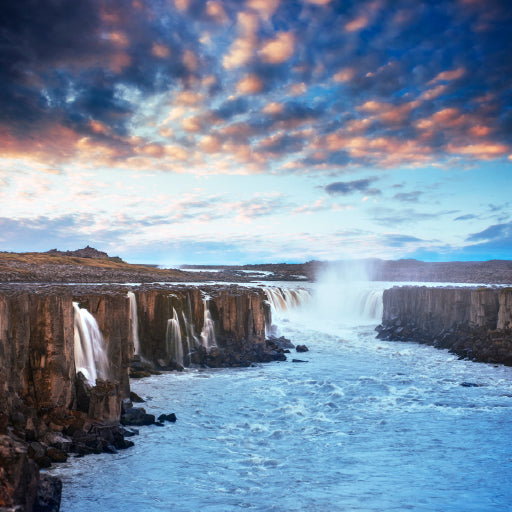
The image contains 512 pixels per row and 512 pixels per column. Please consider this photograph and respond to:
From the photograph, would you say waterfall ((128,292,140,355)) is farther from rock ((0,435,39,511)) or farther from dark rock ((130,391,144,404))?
rock ((0,435,39,511))

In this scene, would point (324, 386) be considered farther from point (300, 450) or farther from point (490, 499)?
point (490, 499)

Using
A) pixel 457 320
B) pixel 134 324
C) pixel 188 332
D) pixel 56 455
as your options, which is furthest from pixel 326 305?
pixel 56 455

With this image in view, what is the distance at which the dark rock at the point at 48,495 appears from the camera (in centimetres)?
991

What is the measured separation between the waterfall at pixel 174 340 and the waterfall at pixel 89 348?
9440mm

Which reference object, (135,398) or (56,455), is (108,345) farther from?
(56,455)

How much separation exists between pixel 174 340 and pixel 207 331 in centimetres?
341

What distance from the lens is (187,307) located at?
1230 inches

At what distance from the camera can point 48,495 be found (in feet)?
33.3

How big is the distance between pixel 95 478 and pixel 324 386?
13969 millimetres

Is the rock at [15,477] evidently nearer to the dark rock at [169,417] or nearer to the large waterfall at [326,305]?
the dark rock at [169,417]

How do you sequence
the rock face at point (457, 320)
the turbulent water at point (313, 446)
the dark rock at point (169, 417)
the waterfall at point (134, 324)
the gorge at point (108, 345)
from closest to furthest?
the turbulent water at point (313, 446)
the gorge at point (108, 345)
the dark rock at point (169, 417)
the waterfall at point (134, 324)
the rock face at point (457, 320)

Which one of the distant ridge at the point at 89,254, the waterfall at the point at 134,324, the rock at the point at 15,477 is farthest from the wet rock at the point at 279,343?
the distant ridge at the point at 89,254

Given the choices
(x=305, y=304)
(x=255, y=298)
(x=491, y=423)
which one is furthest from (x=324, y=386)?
(x=305, y=304)

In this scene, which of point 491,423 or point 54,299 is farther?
point 491,423
